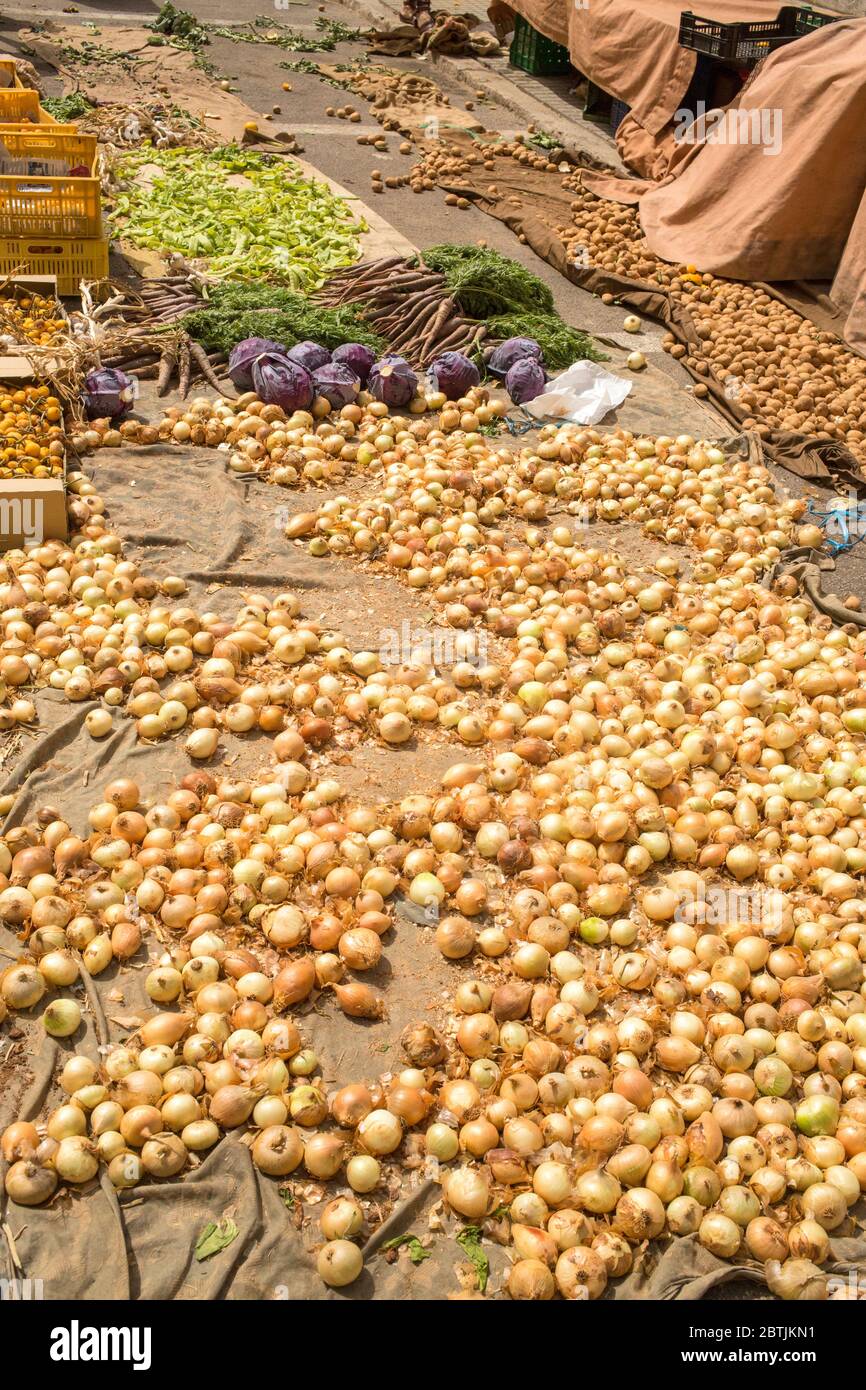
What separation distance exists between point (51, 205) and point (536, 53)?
9215mm

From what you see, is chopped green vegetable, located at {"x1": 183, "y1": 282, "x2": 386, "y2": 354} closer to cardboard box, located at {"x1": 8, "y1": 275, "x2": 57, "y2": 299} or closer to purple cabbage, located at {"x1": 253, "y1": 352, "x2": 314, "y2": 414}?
purple cabbage, located at {"x1": 253, "y1": 352, "x2": 314, "y2": 414}

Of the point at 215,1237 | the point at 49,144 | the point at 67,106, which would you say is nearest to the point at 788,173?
the point at 49,144

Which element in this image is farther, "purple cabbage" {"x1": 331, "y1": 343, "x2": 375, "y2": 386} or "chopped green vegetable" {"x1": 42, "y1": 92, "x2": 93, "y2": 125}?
"chopped green vegetable" {"x1": 42, "y1": 92, "x2": 93, "y2": 125}

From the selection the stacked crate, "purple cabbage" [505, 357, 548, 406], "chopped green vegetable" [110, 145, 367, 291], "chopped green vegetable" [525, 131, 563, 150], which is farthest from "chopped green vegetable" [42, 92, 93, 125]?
"purple cabbage" [505, 357, 548, 406]

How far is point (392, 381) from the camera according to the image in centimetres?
633

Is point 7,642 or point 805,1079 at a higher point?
point 7,642

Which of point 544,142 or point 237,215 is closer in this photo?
point 237,215

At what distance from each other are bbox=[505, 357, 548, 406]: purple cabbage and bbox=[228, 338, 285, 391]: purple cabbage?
141cm

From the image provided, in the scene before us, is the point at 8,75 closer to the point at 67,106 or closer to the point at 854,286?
the point at 67,106

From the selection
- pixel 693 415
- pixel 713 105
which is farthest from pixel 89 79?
pixel 693 415

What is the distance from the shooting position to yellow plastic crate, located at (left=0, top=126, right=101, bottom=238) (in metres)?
6.65

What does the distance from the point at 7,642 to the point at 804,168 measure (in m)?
6.82

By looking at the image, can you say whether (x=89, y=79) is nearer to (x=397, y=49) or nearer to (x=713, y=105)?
(x=397, y=49)

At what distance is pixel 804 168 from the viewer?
799cm
